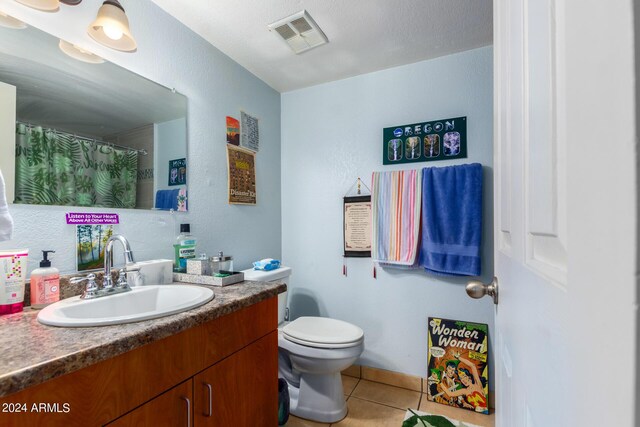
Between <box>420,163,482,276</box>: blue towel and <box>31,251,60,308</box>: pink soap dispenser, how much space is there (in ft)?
5.79

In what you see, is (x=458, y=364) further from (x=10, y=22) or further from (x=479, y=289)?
(x=10, y=22)

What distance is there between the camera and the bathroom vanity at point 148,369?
1.81 feet

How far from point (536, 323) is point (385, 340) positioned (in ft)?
5.88

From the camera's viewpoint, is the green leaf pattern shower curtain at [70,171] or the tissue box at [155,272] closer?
the green leaf pattern shower curtain at [70,171]

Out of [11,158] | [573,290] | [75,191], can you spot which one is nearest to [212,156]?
[75,191]

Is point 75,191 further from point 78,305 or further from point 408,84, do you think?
point 408,84

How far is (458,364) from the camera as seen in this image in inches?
68.4

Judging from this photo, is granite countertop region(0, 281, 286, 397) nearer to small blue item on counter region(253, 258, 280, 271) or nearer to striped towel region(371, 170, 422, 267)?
small blue item on counter region(253, 258, 280, 271)

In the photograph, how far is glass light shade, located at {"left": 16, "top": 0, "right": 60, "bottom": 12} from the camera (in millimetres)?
984

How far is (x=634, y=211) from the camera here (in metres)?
0.15

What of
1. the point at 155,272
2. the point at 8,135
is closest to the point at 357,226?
the point at 155,272

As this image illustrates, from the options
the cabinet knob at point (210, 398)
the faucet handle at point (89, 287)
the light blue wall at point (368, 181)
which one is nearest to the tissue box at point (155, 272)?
the faucet handle at point (89, 287)

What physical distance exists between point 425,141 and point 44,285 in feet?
6.47

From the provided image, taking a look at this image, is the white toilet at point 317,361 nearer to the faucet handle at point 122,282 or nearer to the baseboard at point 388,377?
the baseboard at point 388,377
